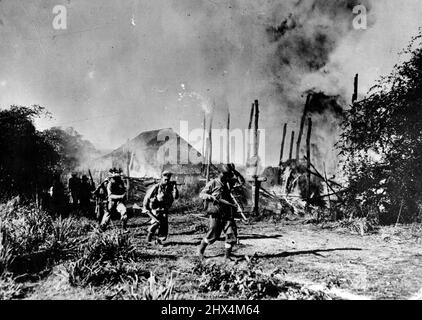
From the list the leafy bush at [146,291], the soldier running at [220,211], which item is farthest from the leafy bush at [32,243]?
the soldier running at [220,211]

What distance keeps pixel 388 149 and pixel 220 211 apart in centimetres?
847

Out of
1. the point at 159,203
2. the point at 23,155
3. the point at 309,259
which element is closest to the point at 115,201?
the point at 159,203

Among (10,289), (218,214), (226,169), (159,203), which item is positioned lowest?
(10,289)

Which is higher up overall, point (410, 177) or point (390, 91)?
point (390, 91)

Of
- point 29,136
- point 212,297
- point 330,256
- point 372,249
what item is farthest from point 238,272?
point 29,136

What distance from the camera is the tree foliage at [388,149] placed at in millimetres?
10273

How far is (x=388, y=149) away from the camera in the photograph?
1103 cm

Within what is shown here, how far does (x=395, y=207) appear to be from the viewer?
36.2ft

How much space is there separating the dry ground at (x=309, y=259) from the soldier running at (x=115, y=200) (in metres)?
0.88

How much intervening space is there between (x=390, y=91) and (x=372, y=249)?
6479 mm

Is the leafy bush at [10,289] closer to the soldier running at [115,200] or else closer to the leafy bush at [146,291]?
the leafy bush at [146,291]

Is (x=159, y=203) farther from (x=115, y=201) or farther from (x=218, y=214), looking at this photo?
(x=218, y=214)
